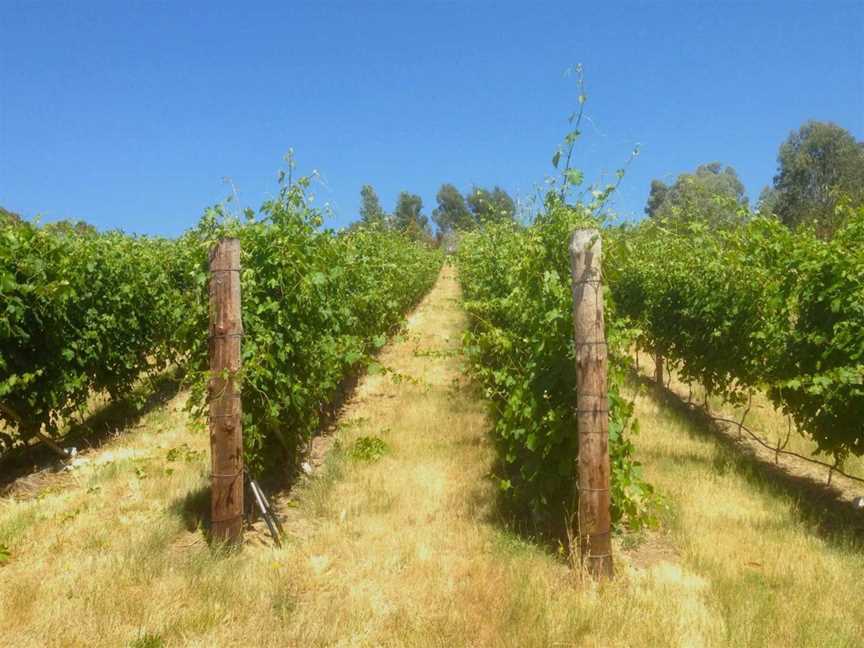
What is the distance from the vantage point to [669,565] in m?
4.20

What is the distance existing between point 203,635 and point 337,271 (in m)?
3.37

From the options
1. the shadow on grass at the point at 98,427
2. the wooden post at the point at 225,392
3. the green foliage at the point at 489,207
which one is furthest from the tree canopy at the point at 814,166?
the wooden post at the point at 225,392

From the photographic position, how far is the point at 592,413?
3.88 m

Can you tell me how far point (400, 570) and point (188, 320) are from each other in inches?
94.7

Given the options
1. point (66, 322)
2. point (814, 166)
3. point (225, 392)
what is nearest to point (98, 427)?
point (66, 322)

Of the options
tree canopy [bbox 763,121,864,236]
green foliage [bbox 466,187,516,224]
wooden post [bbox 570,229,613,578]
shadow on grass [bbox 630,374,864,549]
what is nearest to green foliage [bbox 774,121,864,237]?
tree canopy [bbox 763,121,864,236]

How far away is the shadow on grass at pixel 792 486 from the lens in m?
4.97

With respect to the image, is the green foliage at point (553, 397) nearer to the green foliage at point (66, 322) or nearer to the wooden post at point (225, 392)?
the wooden post at point (225, 392)

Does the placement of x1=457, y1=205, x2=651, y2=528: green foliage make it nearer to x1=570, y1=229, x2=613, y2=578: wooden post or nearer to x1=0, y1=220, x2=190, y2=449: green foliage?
x1=570, y1=229, x2=613, y2=578: wooden post

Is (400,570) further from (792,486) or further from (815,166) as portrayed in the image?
(815,166)

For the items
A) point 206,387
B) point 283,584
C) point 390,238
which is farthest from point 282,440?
point 390,238

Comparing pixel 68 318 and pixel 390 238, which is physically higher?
pixel 390 238

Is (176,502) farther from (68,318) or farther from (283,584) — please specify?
(68,318)

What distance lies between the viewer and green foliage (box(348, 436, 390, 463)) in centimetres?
636
